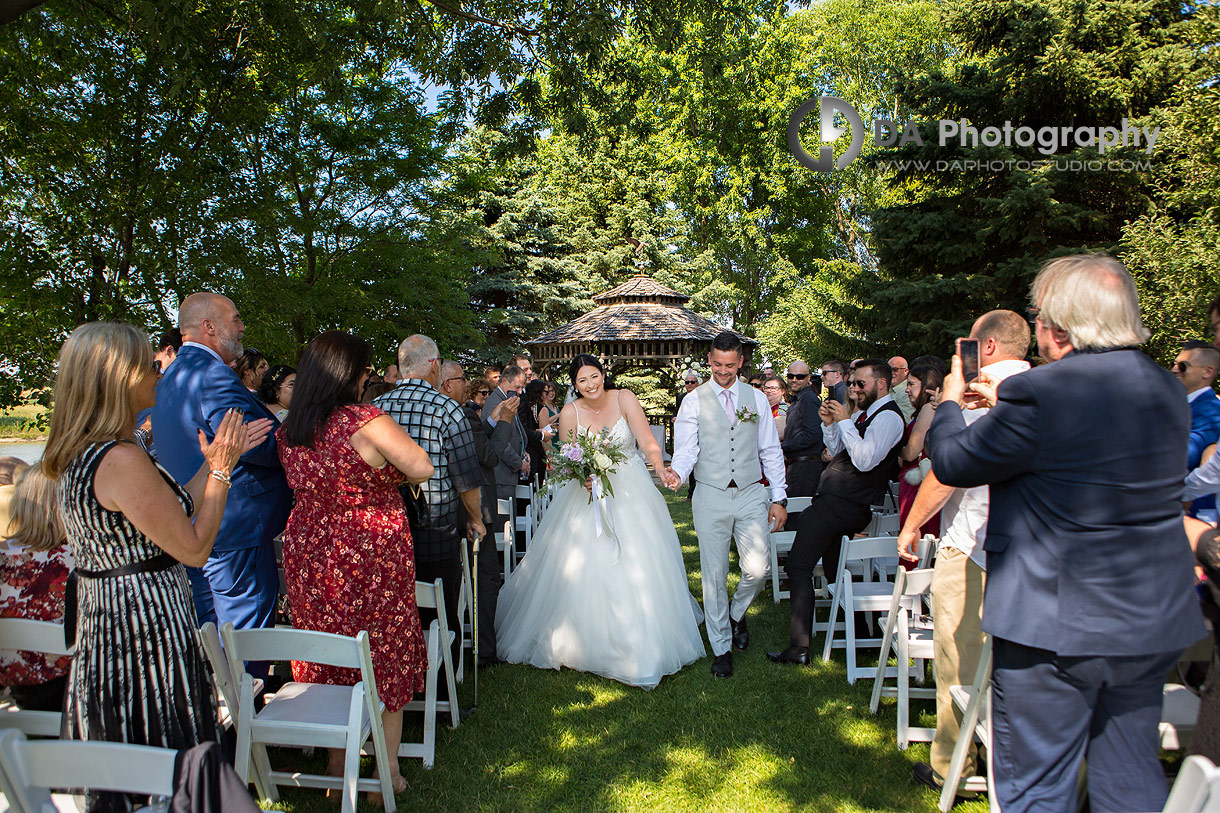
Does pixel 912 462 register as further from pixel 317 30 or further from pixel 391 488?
pixel 317 30

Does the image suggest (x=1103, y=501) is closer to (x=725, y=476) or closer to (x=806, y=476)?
(x=725, y=476)

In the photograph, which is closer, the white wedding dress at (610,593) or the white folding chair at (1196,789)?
the white folding chair at (1196,789)

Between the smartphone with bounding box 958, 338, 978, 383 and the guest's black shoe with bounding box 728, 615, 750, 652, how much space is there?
11.4 ft

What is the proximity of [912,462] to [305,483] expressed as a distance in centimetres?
413

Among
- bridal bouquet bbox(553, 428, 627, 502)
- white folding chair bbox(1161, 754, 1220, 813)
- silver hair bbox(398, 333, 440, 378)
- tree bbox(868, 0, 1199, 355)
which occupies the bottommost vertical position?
white folding chair bbox(1161, 754, 1220, 813)

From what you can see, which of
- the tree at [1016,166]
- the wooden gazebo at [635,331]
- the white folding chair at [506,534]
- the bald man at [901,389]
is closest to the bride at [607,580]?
the white folding chair at [506,534]

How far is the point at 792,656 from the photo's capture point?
17.9 ft

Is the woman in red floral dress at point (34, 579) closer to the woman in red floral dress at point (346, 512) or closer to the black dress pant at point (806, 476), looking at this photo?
the woman in red floral dress at point (346, 512)

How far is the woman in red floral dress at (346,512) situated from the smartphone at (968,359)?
2.39 metres

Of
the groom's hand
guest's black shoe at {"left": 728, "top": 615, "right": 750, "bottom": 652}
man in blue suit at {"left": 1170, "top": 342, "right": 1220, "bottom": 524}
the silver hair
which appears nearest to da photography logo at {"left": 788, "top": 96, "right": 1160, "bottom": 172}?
man in blue suit at {"left": 1170, "top": 342, "right": 1220, "bottom": 524}

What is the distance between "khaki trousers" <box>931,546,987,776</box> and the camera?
350 centimetres

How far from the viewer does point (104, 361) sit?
2.39 meters

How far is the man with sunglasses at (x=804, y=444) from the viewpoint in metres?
8.04

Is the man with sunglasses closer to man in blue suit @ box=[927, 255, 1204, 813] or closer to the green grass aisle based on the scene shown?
the green grass aisle
